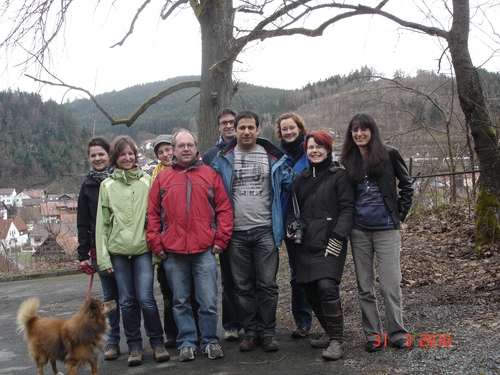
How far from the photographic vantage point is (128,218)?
403 centimetres

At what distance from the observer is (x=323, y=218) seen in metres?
3.87

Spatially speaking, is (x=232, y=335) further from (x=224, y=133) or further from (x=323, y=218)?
(x=224, y=133)

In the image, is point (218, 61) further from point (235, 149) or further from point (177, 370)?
point (177, 370)

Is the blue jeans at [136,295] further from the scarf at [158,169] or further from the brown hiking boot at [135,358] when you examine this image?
the scarf at [158,169]

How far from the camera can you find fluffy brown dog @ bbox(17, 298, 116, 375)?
135 inches

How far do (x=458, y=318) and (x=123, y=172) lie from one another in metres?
3.65

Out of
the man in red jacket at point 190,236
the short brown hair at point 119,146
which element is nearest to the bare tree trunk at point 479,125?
the man in red jacket at point 190,236

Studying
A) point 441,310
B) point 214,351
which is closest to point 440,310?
point 441,310

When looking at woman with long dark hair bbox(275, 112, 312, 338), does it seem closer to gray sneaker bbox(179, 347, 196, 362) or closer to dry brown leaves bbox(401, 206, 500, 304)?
gray sneaker bbox(179, 347, 196, 362)

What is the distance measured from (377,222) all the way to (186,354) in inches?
82.9

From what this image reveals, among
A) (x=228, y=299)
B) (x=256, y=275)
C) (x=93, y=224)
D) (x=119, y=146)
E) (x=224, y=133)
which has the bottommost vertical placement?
(x=228, y=299)

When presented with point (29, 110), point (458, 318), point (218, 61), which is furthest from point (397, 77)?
point (29, 110)

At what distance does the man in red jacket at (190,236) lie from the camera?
3934mm

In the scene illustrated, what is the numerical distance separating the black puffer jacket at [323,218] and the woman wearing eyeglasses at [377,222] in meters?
0.14
